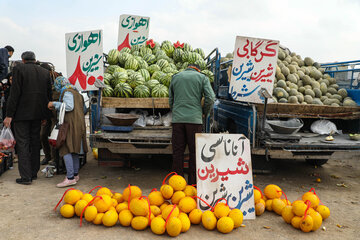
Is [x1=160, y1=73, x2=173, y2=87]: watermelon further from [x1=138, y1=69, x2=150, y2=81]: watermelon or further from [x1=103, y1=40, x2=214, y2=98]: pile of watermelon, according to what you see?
[x1=138, y1=69, x2=150, y2=81]: watermelon

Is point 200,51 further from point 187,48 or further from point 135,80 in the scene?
point 135,80

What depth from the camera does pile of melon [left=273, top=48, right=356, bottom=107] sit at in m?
6.38

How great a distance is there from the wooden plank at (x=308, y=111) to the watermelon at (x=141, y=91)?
2.18 m

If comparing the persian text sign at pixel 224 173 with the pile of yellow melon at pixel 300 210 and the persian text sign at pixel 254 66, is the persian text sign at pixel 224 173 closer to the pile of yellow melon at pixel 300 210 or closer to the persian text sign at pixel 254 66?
the pile of yellow melon at pixel 300 210

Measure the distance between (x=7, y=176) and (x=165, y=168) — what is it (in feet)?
9.93

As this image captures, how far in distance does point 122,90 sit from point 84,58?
0.93m

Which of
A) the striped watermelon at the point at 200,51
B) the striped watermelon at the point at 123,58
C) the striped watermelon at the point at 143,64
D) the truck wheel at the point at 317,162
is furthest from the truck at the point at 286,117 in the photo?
the striped watermelon at the point at 123,58

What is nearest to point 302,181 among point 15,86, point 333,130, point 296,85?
point 333,130

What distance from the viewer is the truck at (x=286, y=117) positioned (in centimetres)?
476

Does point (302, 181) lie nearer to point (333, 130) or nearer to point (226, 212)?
point (333, 130)

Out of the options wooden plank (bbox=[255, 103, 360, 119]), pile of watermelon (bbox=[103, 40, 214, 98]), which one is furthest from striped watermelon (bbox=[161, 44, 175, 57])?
wooden plank (bbox=[255, 103, 360, 119])

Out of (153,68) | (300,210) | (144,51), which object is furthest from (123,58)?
(300,210)

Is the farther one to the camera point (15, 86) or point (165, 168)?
point (165, 168)

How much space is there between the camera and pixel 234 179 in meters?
3.45
